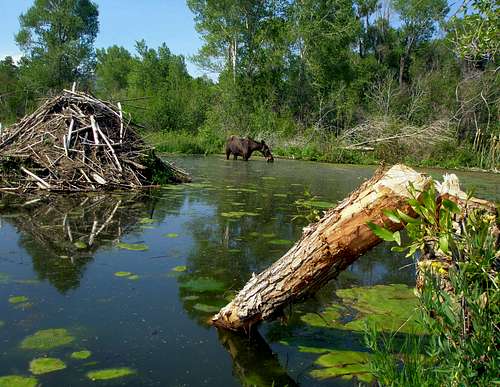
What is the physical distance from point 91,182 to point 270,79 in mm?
24874

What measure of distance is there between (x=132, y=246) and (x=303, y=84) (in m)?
28.6

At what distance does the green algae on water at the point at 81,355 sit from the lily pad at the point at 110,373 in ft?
0.64

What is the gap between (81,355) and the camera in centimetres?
286

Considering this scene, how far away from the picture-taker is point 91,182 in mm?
8836

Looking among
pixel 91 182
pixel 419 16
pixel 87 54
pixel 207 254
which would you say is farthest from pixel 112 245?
pixel 419 16

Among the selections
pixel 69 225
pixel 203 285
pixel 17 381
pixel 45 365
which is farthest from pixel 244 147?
pixel 17 381

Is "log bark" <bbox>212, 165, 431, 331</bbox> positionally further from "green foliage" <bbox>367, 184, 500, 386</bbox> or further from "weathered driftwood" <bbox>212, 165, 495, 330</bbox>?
"green foliage" <bbox>367, 184, 500, 386</bbox>

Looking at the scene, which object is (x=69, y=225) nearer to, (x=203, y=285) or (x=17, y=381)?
(x=203, y=285)

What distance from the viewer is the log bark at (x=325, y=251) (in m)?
2.85

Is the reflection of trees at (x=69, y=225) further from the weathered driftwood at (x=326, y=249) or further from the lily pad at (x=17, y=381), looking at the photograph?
the weathered driftwood at (x=326, y=249)

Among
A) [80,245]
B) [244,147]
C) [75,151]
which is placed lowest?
[80,245]

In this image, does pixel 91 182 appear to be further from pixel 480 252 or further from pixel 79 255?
pixel 480 252

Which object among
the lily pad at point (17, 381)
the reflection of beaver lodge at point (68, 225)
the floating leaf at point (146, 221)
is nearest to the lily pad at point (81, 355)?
the lily pad at point (17, 381)

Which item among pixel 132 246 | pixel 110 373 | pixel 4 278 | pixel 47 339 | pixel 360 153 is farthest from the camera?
pixel 360 153
